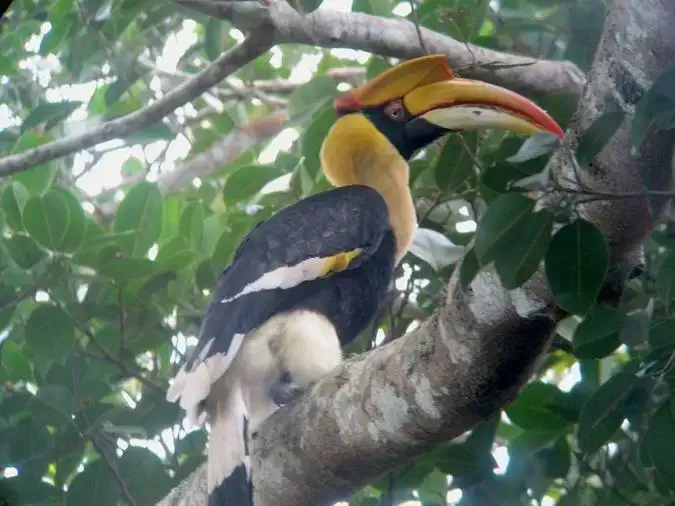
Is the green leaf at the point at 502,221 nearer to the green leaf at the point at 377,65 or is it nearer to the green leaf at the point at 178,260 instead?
the green leaf at the point at 178,260

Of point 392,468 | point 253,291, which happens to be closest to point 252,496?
point 392,468

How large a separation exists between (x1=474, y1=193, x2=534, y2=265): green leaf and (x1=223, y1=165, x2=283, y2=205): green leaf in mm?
1277

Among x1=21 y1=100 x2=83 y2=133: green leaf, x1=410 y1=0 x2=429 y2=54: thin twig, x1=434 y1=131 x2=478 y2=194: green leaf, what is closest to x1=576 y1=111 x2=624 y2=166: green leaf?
x1=434 y1=131 x2=478 y2=194: green leaf

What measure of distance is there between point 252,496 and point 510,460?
534 mm

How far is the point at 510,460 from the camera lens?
2115mm

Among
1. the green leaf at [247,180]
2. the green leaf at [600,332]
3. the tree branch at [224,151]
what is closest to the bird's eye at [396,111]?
the green leaf at [247,180]

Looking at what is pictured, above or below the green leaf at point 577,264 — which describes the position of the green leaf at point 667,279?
below

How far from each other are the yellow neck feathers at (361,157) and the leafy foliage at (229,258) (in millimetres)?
55

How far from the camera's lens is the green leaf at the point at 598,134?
131 centimetres

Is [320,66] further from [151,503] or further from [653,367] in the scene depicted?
[653,367]

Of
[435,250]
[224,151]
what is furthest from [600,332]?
[224,151]

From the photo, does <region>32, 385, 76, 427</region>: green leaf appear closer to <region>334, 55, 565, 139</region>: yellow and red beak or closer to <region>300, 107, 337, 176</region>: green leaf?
<region>300, 107, 337, 176</region>: green leaf

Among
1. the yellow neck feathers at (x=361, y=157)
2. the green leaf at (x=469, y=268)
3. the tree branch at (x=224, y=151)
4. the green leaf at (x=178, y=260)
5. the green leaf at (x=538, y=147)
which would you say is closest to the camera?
the green leaf at (x=538, y=147)

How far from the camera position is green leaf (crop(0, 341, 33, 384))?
98.4 inches
